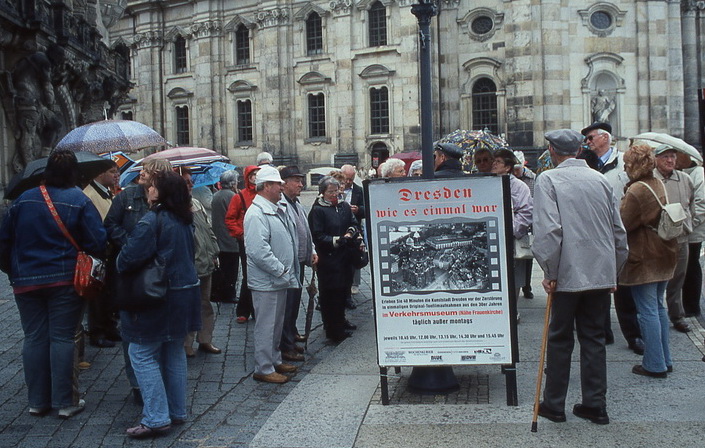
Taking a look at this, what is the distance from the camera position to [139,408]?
20.6ft

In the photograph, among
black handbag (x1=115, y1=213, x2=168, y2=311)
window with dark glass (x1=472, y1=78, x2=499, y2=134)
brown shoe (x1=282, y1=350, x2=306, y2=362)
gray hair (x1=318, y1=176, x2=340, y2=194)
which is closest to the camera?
black handbag (x1=115, y1=213, x2=168, y2=311)

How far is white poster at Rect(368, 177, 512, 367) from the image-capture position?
592 cm

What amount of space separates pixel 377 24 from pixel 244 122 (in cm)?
972

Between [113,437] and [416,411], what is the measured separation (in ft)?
7.12

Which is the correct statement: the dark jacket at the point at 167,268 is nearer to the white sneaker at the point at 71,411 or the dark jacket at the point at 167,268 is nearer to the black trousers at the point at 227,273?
the white sneaker at the point at 71,411

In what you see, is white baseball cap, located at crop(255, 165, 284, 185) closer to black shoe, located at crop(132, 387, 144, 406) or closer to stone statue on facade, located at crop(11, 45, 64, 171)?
black shoe, located at crop(132, 387, 144, 406)

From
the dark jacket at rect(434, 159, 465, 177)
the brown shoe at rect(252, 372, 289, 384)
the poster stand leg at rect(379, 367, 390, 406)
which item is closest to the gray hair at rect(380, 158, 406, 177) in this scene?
the dark jacket at rect(434, 159, 465, 177)

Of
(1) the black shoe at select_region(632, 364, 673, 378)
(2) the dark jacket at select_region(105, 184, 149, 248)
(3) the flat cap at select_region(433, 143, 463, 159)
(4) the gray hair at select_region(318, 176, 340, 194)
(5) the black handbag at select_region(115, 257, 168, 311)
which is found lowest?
(1) the black shoe at select_region(632, 364, 673, 378)

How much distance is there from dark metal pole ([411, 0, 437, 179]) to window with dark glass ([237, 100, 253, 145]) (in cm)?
3697

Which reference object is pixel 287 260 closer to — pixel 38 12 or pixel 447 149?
pixel 447 149

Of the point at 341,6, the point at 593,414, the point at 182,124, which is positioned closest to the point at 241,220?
the point at 593,414

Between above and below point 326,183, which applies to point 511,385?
below

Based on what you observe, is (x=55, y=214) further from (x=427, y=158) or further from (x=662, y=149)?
(x=662, y=149)

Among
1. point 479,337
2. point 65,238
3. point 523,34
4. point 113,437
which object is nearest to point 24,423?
point 113,437
